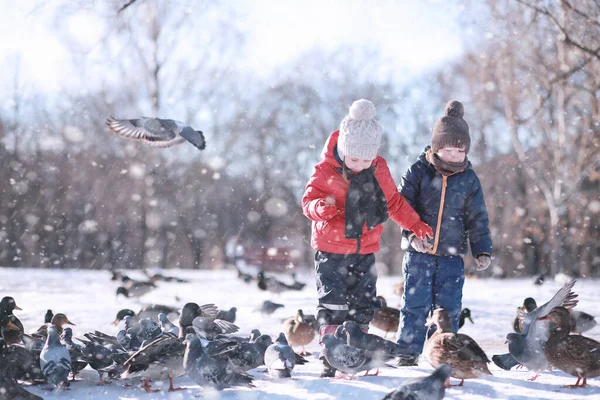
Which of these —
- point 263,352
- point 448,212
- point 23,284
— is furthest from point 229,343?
point 23,284

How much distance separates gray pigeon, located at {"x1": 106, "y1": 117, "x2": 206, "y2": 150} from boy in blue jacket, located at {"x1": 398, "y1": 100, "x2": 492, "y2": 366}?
3.29 metres

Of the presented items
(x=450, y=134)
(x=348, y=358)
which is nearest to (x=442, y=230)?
(x=450, y=134)

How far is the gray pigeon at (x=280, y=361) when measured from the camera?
4.25m

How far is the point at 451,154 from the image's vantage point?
5004mm

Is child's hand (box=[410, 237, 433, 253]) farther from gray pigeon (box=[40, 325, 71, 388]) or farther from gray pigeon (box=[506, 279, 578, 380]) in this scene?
gray pigeon (box=[40, 325, 71, 388])

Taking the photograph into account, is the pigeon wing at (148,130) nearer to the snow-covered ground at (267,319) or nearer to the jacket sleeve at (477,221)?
the snow-covered ground at (267,319)

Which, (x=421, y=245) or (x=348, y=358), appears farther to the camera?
(x=421, y=245)

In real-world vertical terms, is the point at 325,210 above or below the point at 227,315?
above

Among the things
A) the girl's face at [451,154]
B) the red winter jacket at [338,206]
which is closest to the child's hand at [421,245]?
the red winter jacket at [338,206]

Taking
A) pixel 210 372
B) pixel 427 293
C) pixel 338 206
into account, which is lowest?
pixel 210 372

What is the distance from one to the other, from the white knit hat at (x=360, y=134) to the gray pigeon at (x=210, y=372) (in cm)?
173

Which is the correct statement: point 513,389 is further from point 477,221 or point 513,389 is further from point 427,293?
point 477,221

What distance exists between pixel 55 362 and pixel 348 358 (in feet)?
6.20

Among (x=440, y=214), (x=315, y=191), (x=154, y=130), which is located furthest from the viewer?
(x=154, y=130)
